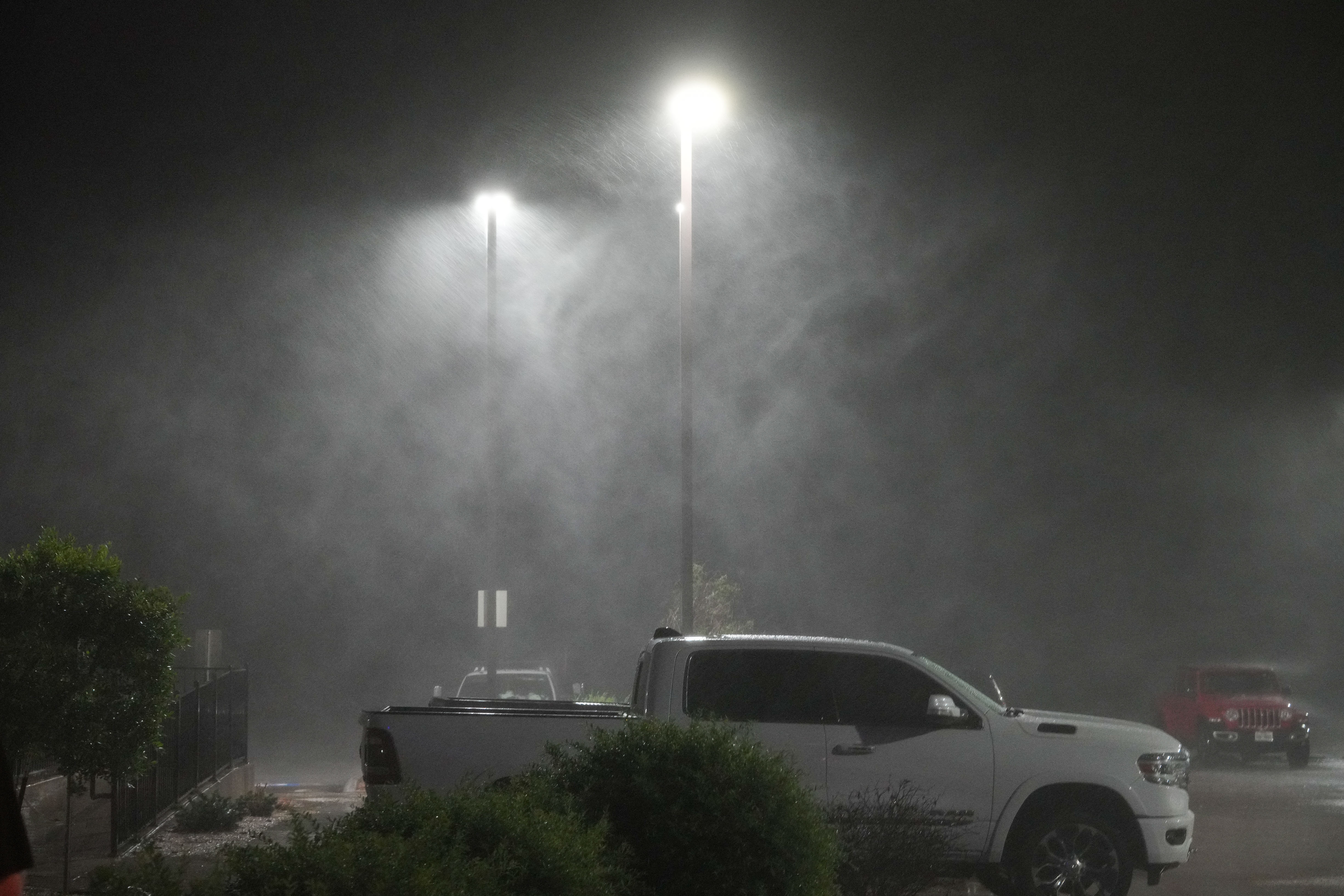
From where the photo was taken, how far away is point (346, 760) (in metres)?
25.2

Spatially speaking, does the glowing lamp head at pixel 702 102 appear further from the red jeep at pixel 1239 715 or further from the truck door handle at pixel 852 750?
the red jeep at pixel 1239 715

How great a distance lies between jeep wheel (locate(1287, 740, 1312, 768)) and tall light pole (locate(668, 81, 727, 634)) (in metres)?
13.2

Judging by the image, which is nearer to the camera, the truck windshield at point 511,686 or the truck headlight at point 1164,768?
the truck headlight at point 1164,768

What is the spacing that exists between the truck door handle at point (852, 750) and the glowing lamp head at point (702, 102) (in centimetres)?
985

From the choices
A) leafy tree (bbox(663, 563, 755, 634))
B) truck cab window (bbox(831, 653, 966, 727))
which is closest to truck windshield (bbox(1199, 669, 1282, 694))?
leafy tree (bbox(663, 563, 755, 634))

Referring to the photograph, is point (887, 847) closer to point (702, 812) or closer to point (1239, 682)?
point (702, 812)

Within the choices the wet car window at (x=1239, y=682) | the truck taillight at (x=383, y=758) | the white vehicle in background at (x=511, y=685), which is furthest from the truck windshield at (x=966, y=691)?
the wet car window at (x=1239, y=682)

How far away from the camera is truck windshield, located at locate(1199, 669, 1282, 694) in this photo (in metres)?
25.9

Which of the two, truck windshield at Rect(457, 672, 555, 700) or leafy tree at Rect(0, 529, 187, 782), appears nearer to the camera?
leafy tree at Rect(0, 529, 187, 782)

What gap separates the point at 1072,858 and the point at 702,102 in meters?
10.7

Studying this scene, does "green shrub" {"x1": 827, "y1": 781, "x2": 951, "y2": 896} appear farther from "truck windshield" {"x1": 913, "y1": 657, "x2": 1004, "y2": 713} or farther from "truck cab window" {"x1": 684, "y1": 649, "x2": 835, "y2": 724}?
"truck windshield" {"x1": 913, "y1": 657, "x2": 1004, "y2": 713}

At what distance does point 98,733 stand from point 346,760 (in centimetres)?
1643

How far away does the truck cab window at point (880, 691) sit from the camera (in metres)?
9.49

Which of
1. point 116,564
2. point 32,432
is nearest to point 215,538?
point 32,432
